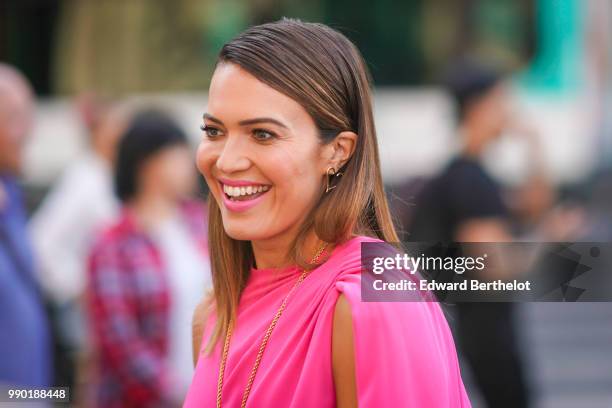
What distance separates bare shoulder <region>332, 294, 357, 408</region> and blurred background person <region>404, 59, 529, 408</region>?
3.11 metres

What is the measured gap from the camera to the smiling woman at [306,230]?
2.04 m

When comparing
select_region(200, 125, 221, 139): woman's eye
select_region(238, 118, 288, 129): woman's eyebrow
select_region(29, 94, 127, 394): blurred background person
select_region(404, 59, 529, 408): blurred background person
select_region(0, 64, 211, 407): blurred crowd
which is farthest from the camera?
select_region(29, 94, 127, 394): blurred background person

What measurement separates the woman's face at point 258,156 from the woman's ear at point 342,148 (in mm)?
18

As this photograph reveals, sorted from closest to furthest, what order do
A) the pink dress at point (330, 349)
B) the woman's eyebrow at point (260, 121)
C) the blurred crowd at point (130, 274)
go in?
the pink dress at point (330, 349) → the woman's eyebrow at point (260, 121) → the blurred crowd at point (130, 274)

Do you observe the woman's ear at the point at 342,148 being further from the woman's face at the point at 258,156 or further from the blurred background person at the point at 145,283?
the blurred background person at the point at 145,283

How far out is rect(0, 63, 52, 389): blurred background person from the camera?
441 cm

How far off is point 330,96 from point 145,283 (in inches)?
107

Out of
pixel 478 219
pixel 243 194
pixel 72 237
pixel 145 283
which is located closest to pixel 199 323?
pixel 243 194

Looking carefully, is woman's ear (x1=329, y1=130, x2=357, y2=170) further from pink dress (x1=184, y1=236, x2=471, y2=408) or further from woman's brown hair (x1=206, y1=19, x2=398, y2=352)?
pink dress (x1=184, y1=236, x2=471, y2=408)

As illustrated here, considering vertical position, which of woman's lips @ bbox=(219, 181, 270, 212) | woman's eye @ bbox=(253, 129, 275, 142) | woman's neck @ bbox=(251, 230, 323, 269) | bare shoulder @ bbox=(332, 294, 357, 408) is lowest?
bare shoulder @ bbox=(332, 294, 357, 408)

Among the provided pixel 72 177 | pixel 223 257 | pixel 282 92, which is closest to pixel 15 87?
pixel 72 177

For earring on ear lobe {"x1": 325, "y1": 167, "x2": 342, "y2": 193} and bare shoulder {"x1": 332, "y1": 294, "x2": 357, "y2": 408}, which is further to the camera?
earring on ear lobe {"x1": 325, "y1": 167, "x2": 342, "y2": 193}

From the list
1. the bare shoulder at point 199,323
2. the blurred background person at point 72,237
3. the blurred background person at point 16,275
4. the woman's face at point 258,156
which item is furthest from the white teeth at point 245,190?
the blurred background person at point 72,237

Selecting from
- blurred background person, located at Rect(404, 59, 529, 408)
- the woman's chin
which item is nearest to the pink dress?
the woman's chin
